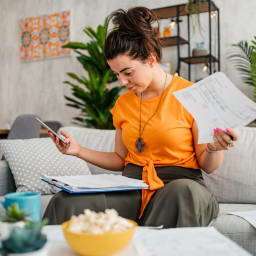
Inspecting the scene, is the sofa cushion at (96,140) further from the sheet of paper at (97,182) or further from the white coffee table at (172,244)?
the white coffee table at (172,244)

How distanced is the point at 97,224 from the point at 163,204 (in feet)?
1.60

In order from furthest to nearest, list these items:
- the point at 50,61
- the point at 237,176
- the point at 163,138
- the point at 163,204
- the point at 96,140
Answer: the point at 50,61 < the point at 96,140 < the point at 237,176 < the point at 163,138 < the point at 163,204

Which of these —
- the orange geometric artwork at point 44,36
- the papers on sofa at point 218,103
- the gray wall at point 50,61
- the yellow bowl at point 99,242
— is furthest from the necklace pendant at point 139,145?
the orange geometric artwork at point 44,36

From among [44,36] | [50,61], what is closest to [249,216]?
[50,61]

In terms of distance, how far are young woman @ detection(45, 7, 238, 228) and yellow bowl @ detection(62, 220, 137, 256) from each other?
462mm

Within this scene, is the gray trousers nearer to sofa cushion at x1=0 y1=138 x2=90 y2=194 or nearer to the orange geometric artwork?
sofa cushion at x1=0 y1=138 x2=90 y2=194

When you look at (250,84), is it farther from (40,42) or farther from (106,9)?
(40,42)

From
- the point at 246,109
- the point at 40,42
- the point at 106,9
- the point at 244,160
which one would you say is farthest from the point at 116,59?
the point at 40,42

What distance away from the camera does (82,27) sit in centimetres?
404

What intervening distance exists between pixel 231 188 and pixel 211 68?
5.89 ft

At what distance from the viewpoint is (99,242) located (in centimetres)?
68

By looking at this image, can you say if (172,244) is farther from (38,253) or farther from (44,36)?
(44,36)

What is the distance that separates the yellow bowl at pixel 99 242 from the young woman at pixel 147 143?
46cm

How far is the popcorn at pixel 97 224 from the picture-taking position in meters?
0.69
